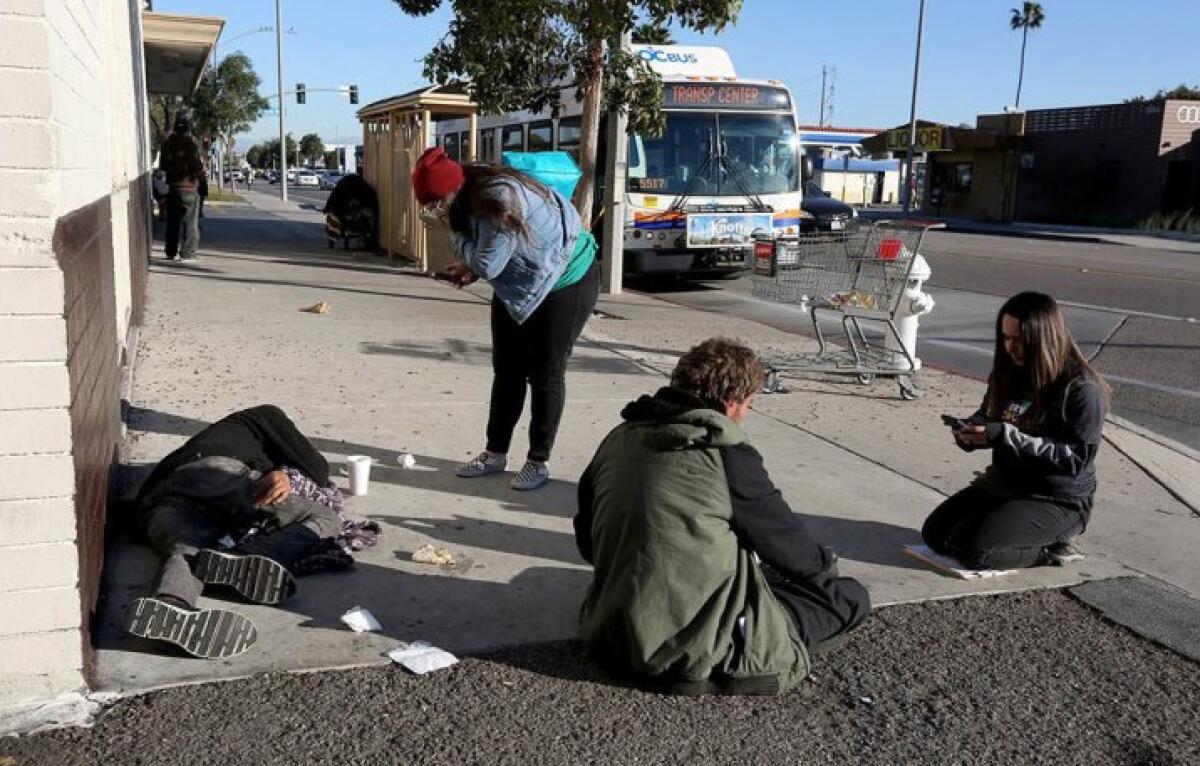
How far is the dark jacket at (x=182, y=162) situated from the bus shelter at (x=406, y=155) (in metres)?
3.02

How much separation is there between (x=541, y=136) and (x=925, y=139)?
37.5m

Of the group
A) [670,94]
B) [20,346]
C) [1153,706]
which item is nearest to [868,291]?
[1153,706]

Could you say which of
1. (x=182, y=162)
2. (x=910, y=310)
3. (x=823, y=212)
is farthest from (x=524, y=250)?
→ (x=823, y=212)

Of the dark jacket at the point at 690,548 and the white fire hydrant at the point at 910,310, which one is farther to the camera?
the white fire hydrant at the point at 910,310

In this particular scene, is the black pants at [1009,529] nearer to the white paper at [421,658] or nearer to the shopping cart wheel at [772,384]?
the white paper at [421,658]

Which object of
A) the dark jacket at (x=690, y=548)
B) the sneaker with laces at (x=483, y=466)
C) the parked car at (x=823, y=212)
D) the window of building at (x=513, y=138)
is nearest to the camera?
the dark jacket at (x=690, y=548)

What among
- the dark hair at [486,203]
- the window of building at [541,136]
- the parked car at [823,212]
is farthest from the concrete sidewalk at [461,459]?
the parked car at [823,212]

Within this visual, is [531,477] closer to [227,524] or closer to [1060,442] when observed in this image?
[227,524]

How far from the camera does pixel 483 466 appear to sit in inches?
225

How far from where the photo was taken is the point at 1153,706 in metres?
3.53

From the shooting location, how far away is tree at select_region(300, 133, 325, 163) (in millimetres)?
133125

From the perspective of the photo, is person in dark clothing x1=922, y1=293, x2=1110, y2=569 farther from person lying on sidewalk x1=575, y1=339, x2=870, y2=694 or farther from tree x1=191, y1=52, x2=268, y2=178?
tree x1=191, y1=52, x2=268, y2=178

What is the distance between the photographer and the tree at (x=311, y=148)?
5241 inches

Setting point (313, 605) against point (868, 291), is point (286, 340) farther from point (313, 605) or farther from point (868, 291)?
point (313, 605)
